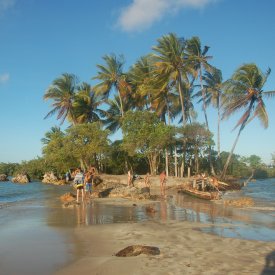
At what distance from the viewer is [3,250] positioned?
25.2 feet

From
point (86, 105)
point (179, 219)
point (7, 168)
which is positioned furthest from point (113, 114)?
point (7, 168)

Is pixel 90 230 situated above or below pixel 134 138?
below

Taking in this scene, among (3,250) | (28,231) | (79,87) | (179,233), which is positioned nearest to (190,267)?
(179,233)

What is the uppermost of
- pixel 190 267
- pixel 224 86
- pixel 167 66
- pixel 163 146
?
pixel 167 66

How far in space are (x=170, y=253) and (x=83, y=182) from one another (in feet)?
35.6

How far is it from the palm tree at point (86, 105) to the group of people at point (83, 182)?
26.8 m

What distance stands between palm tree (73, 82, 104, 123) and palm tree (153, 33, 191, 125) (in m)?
12.4

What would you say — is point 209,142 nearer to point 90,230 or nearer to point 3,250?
point 90,230

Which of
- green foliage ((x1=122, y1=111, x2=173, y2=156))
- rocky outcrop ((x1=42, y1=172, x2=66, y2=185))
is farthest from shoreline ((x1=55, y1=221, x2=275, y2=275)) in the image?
rocky outcrop ((x1=42, y1=172, x2=66, y2=185))

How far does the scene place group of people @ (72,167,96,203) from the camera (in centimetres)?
1714

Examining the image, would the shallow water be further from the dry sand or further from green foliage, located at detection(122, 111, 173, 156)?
green foliage, located at detection(122, 111, 173, 156)

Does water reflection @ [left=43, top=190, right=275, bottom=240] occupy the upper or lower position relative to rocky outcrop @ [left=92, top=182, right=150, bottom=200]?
lower

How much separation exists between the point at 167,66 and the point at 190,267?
30839 millimetres

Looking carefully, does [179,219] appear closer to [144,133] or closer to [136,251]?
[136,251]
